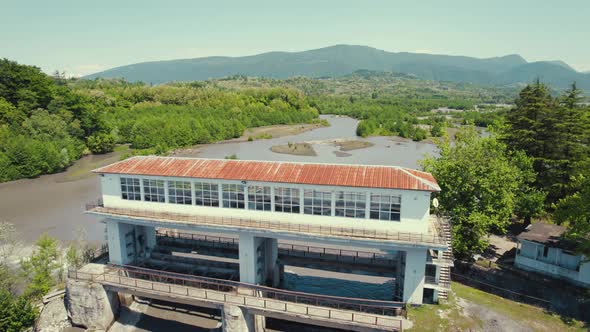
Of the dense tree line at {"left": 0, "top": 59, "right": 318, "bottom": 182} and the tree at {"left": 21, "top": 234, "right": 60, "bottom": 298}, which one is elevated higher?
the dense tree line at {"left": 0, "top": 59, "right": 318, "bottom": 182}

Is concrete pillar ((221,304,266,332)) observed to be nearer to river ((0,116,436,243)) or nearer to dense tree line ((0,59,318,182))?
river ((0,116,436,243))

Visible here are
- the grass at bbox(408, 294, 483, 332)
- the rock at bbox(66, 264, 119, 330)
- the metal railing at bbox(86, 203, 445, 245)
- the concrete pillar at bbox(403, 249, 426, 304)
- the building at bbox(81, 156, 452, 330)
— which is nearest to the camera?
the grass at bbox(408, 294, 483, 332)

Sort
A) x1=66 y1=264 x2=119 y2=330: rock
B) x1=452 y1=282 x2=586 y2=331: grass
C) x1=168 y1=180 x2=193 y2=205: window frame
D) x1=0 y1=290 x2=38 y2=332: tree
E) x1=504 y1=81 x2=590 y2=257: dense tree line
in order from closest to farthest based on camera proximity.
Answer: x1=452 y1=282 x2=586 y2=331: grass < x1=0 y1=290 x2=38 y2=332: tree < x1=66 y1=264 x2=119 y2=330: rock < x1=168 y1=180 x2=193 y2=205: window frame < x1=504 y1=81 x2=590 y2=257: dense tree line

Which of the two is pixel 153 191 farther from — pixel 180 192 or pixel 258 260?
pixel 258 260

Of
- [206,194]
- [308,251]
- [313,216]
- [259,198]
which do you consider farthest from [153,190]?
[308,251]

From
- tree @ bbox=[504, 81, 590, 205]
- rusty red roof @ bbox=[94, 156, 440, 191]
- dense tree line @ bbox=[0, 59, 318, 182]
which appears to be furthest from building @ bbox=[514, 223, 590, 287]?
dense tree line @ bbox=[0, 59, 318, 182]

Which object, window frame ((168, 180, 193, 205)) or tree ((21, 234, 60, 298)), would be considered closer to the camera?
window frame ((168, 180, 193, 205))

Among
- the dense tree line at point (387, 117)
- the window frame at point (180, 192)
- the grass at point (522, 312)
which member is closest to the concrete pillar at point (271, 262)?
the window frame at point (180, 192)

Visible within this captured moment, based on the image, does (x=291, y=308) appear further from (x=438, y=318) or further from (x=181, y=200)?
(x=181, y=200)
